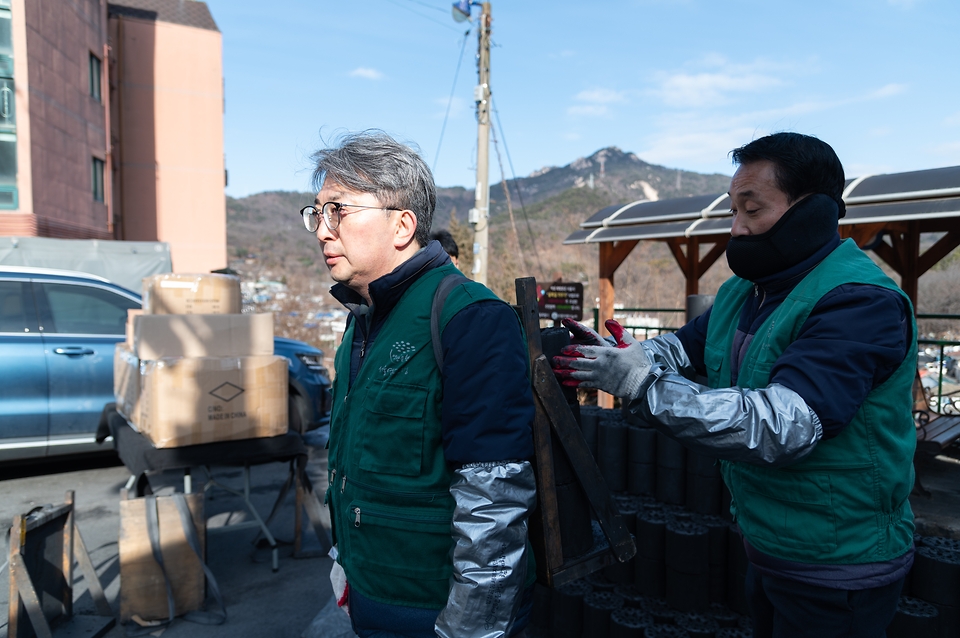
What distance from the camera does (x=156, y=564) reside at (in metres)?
3.36

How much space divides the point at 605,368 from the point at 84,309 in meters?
5.79

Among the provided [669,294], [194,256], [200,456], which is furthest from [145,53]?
[669,294]

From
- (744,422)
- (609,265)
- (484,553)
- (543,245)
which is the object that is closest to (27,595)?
(484,553)

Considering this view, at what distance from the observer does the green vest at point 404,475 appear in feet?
4.75

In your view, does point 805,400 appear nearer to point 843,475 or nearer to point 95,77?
point 843,475

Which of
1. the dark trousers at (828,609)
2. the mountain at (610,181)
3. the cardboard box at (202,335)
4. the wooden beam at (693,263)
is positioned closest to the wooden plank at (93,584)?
the cardboard box at (202,335)

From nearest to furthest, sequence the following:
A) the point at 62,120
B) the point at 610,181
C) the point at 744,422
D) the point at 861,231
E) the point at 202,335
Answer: the point at 744,422, the point at 202,335, the point at 861,231, the point at 62,120, the point at 610,181

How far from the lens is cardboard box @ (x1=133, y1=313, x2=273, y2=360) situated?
3.55 metres

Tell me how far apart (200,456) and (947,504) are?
15.6 ft

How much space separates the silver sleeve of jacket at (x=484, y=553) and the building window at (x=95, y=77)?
20549 mm

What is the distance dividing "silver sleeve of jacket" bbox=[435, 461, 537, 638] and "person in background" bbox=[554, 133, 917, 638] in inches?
12.8

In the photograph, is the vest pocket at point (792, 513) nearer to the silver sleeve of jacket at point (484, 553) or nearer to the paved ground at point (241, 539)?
the silver sleeve of jacket at point (484, 553)

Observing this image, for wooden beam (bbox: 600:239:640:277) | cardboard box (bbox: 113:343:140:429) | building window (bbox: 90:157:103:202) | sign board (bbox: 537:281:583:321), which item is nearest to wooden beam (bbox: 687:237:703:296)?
wooden beam (bbox: 600:239:640:277)

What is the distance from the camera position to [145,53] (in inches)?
866
